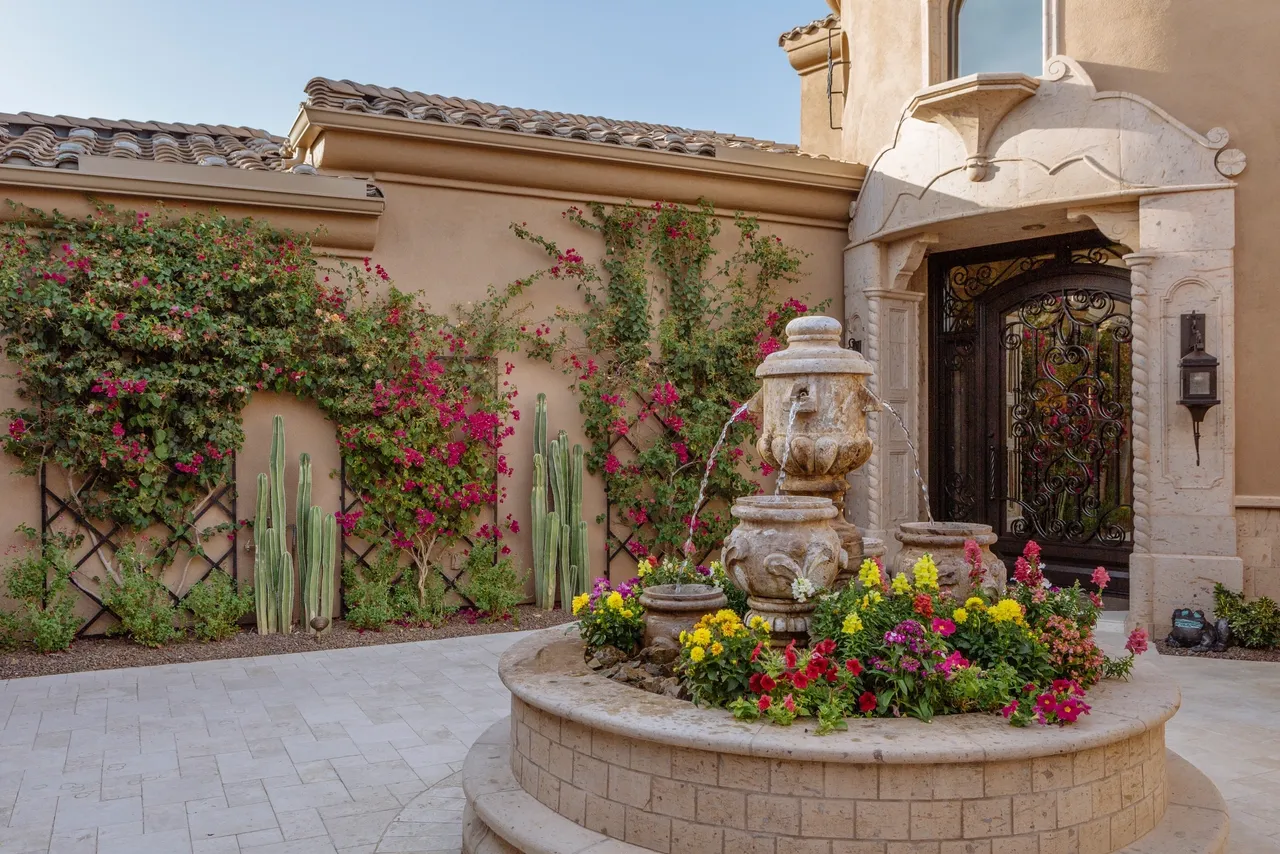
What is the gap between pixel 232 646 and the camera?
6.78m

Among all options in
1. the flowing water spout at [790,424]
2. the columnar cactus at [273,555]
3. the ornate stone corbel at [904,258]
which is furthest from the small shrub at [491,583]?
the ornate stone corbel at [904,258]

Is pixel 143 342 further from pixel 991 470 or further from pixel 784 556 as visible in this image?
pixel 991 470

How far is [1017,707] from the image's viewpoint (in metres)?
3.17

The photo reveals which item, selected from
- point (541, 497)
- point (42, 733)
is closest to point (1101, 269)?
point (541, 497)

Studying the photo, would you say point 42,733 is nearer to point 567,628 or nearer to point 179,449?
point 179,449

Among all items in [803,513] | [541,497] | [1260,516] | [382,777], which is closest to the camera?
[803,513]

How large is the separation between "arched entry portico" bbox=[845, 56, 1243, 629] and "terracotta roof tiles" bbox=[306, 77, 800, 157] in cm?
185

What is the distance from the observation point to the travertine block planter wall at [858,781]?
2.92 metres

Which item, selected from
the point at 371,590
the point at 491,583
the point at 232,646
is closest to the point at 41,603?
the point at 232,646

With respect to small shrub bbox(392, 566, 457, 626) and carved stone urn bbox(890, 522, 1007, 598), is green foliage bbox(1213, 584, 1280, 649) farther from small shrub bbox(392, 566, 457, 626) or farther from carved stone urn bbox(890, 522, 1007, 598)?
small shrub bbox(392, 566, 457, 626)

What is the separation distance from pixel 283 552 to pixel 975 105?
601 cm

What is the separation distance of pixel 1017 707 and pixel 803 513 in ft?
3.39

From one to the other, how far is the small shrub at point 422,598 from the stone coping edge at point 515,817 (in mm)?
3603

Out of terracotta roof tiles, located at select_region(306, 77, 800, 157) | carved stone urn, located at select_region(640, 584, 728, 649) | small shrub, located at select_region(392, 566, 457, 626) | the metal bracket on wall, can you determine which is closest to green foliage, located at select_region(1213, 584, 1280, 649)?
carved stone urn, located at select_region(640, 584, 728, 649)
